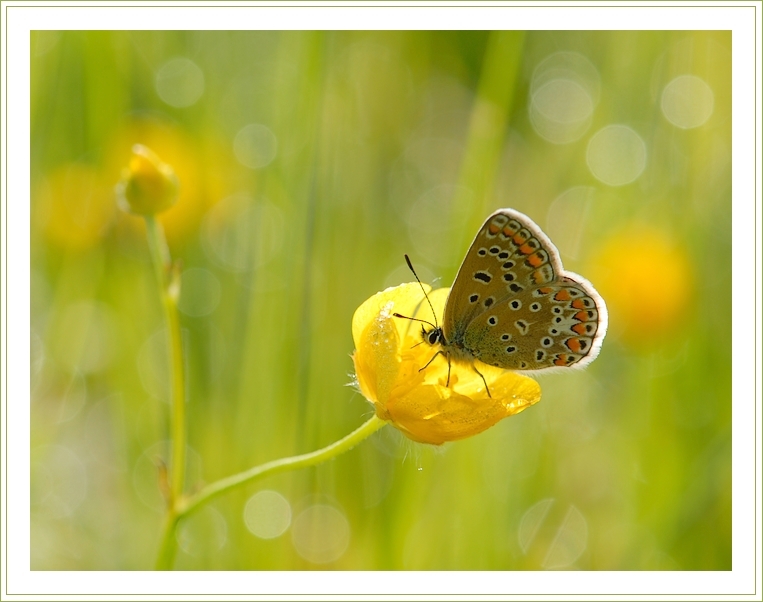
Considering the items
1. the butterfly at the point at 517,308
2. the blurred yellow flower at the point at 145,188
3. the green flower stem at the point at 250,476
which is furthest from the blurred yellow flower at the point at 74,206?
the butterfly at the point at 517,308

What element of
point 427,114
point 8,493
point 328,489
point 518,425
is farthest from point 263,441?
point 427,114

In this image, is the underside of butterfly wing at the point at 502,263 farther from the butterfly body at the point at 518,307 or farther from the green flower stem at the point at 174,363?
the green flower stem at the point at 174,363

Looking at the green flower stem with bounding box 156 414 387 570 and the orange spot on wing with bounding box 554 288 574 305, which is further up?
the orange spot on wing with bounding box 554 288 574 305

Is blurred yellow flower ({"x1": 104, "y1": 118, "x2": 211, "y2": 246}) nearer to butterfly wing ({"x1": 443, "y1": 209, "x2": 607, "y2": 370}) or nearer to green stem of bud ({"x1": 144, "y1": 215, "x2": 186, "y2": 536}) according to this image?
green stem of bud ({"x1": 144, "y1": 215, "x2": 186, "y2": 536})

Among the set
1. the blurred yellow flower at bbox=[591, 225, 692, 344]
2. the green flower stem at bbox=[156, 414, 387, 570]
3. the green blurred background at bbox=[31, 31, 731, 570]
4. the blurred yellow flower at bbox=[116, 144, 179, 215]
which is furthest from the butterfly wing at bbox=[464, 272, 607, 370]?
the blurred yellow flower at bbox=[591, 225, 692, 344]

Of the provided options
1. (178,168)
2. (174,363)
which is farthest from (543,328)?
(178,168)

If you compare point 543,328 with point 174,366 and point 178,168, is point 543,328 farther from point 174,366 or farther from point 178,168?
point 178,168

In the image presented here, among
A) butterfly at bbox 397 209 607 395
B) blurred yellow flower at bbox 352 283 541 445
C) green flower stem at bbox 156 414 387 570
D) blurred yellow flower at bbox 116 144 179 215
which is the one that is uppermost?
blurred yellow flower at bbox 116 144 179 215
